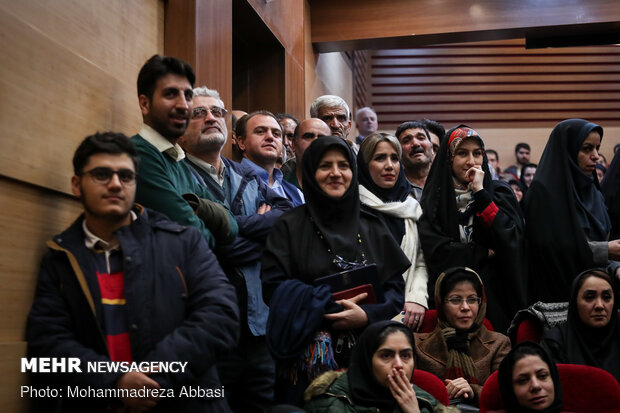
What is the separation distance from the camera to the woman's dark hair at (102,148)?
203cm

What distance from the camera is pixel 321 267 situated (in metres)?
2.48

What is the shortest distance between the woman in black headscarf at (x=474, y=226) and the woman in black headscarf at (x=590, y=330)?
24 cm

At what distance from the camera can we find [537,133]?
9.02 meters

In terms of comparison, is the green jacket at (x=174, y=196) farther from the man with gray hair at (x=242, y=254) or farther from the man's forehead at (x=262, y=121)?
the man's forehead at (x=262, y=121)

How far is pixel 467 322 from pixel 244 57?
3367 mm

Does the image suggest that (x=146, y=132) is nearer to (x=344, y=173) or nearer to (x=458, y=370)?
(x=344, y=173)

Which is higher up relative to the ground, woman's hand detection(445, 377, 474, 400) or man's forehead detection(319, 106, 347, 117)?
man's forehead detection(319, 106, 347, 117)

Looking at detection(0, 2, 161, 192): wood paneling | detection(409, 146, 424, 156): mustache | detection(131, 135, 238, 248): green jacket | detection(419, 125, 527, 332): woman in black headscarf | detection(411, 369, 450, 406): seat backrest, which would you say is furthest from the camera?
detection(409, 146, 424, 156): mustache

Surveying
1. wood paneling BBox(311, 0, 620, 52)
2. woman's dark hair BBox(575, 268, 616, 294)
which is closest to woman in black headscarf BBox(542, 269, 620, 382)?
woman's dark hair BBox(575, 268, 616, 294)

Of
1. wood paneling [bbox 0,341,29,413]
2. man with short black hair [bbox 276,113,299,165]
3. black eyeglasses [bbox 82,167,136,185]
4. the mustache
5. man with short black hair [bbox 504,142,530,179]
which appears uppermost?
man with short black hair [bbox 504,142,530,179]

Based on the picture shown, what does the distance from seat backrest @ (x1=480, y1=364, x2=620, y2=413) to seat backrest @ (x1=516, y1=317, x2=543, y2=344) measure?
1.09 feet

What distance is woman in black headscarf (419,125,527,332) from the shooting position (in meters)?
3.22

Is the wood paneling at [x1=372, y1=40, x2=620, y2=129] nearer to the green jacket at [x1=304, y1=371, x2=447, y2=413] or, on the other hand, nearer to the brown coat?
the brown coat

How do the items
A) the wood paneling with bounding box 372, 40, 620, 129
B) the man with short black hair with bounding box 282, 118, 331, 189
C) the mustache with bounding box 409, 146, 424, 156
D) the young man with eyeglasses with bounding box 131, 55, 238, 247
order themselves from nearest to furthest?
the young man with eyeglasses with bounding box 131, 55, 238, 247 < the man with short black hair with bounding box 282, 118, 331, 189 < the mustache with bounding box 409, 146, 424, 156 < the wood paneling with bounding box 372, 40, 620, 129
